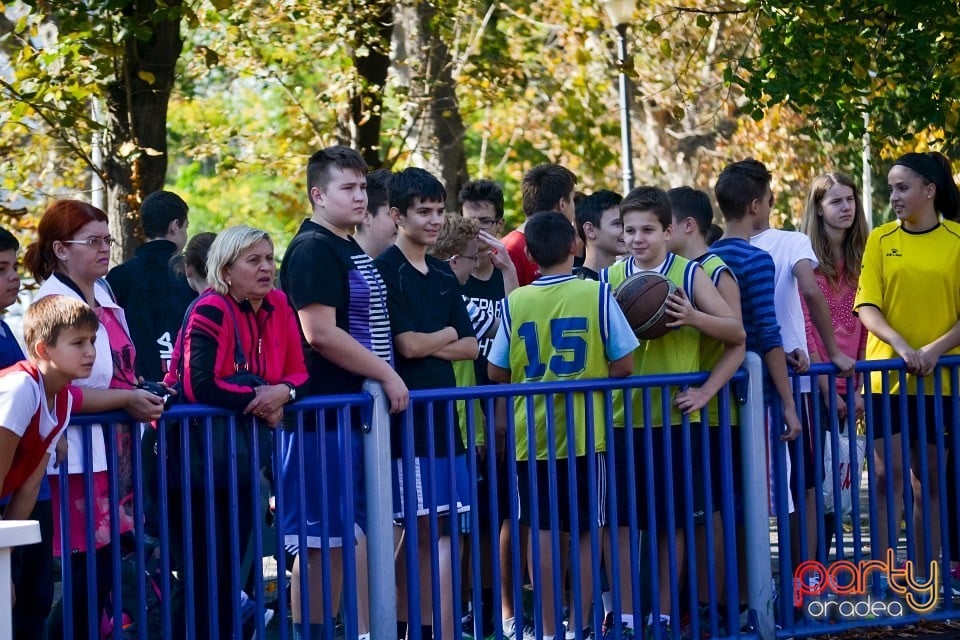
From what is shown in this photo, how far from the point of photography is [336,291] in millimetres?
6160

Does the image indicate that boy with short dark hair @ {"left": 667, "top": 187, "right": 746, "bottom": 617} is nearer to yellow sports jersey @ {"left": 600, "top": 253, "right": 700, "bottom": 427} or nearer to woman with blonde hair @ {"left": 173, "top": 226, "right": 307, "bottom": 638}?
yellow sports jersey @ {"left": 600, "top": 253, "right": 700, "bottom": 427}

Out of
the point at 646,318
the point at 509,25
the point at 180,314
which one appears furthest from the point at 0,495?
the point at 509,25

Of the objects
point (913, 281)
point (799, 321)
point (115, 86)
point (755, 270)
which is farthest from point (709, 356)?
point (115, 86)

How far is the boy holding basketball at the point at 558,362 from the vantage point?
20.6 feet

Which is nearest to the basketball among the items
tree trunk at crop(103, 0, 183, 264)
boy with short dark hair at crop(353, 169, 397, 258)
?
boy with short dark hair at crop(353, 169, 397, 258)

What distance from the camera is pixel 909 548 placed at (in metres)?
6.96

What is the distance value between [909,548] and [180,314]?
4.25 m

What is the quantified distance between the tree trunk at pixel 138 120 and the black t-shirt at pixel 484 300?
382 centimetres

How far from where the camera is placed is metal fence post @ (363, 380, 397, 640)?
19.5 feet

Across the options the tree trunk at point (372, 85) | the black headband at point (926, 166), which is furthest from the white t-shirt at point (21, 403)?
the tree trunk at point (372, 85)

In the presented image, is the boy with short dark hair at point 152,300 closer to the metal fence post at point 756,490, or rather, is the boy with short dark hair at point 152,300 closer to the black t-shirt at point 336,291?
the black t-shirt at point 336,291

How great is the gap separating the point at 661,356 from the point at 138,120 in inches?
222

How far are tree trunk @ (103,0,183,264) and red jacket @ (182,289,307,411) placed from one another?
5093mm

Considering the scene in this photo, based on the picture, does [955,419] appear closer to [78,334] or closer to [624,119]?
[78,334]
